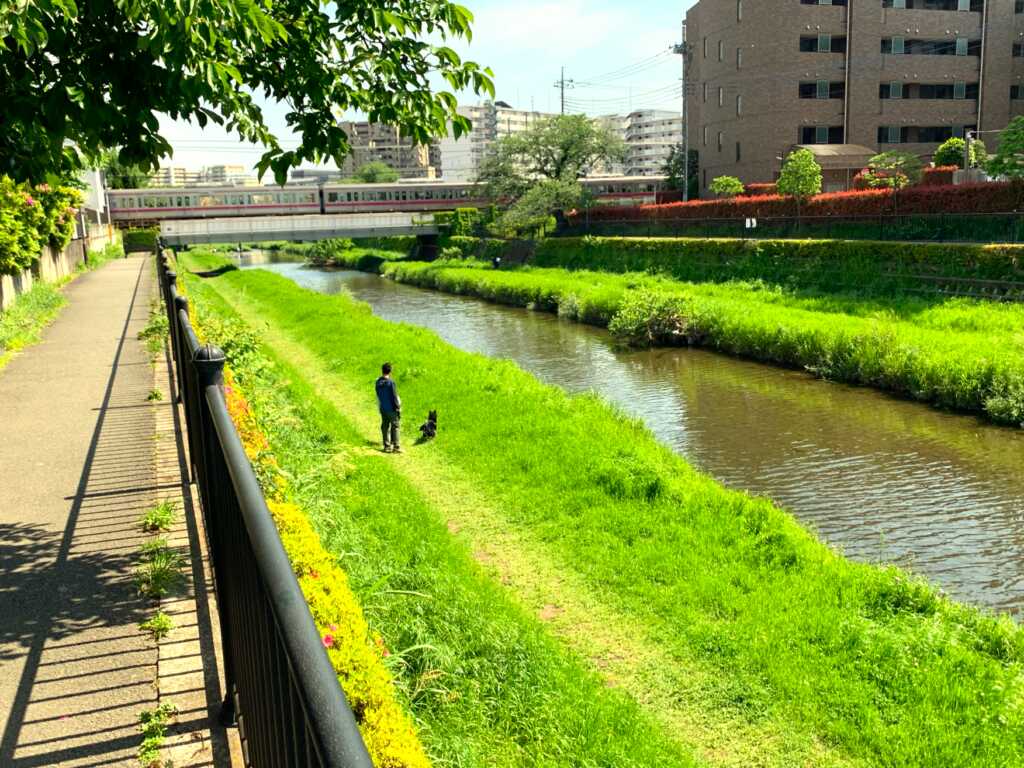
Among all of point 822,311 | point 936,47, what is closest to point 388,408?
point 822,311

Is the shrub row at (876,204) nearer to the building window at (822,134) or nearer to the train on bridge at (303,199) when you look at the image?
the building window at (822,134)

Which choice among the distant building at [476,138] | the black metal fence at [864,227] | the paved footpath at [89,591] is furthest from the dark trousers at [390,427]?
the distant building at [476,138]

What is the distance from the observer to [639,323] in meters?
28.9

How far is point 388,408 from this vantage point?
14.7 meters

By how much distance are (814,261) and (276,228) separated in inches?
1522

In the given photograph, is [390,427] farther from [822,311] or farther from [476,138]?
[476,138]

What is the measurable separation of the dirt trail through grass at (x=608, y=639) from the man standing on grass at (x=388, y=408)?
15.6 inches

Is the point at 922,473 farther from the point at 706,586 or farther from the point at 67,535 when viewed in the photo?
the point at 67,535

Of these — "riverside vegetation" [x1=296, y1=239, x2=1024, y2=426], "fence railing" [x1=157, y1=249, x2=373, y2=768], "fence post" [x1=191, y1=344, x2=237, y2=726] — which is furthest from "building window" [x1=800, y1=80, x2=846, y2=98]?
"fence railing" [x1=157, y1=249, x2=373, y2=768]

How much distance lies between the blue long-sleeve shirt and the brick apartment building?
142 ft

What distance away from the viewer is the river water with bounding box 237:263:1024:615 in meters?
11.9

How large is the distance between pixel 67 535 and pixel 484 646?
3545 millimetres

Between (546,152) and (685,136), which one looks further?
(546,152)

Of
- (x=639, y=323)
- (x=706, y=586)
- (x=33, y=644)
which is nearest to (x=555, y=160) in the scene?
(x=639, y=323)
